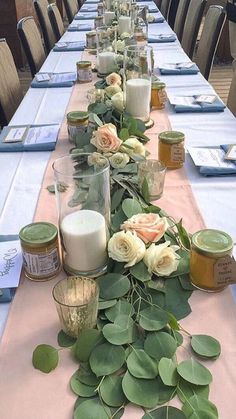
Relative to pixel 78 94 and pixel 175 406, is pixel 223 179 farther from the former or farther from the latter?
pixel 78 94

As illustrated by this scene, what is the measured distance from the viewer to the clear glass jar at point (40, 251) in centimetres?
81

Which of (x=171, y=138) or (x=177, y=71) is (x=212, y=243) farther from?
(x=177, y=71)

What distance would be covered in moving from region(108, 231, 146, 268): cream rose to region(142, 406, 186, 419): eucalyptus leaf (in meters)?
0.25

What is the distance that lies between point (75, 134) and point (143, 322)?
0.81 meters

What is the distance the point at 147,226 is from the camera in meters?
0.83

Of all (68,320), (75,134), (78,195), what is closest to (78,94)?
(75,134)

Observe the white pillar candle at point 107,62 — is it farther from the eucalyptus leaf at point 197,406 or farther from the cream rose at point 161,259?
the eucalyptus leaf at point 197,406

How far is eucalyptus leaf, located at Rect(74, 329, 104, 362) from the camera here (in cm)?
66

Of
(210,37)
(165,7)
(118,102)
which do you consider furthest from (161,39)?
(165,7)

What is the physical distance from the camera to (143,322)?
699 millimetres

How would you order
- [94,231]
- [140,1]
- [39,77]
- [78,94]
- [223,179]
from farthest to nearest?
[140,1] < [39,77] < [78,94] < [223,179] < [94,231]

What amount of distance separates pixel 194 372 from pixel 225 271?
7.7 inches

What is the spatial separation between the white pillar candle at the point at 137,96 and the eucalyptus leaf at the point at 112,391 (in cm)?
99

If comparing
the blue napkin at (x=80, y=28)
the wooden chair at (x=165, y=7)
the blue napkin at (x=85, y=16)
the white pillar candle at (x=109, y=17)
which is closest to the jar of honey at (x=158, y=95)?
the white pillar candle at (x=109, y=17)
